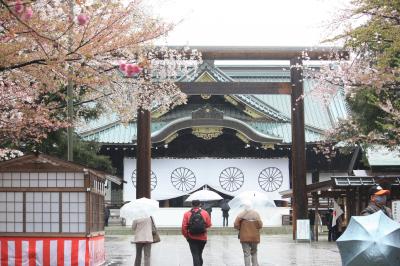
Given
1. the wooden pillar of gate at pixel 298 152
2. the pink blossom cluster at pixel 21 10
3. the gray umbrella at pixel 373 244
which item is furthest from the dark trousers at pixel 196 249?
the wooden pillar of gate at pixel 298 152

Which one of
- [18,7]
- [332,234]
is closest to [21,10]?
[18,7]

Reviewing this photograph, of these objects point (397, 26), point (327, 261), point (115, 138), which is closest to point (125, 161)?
point (115, 138)

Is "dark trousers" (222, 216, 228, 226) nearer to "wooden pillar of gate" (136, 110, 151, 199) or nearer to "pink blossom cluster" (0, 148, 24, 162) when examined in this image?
"wooden pillar of gate" (136, 110, 151, 199)

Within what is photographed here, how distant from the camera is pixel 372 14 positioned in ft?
39.1

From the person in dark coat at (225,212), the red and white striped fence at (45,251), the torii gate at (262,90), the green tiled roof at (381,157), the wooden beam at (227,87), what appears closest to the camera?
the red and white striped fence at (45,251)

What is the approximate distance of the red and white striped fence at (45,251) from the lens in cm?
1392

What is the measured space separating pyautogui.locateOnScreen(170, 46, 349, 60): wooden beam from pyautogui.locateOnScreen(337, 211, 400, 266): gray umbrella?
46.8 ft

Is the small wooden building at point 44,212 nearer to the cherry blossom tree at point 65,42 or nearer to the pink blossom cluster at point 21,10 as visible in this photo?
the cherry blossom tree at point 65,42

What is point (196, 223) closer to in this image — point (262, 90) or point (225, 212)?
point (262, 90)

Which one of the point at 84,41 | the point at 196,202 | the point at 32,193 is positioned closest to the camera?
the point at 84,41

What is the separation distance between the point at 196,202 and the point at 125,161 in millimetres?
24647

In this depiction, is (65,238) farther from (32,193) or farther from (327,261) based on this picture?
(327,261)

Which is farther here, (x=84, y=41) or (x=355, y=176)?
(x=355, y=176)

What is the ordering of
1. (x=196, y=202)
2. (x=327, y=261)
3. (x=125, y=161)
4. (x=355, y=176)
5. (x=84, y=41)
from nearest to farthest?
(x=84, y=41) → (x=196, y=202) → (x=327, y=261) → (x=355, y=176) → (x=125, y=161)
